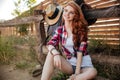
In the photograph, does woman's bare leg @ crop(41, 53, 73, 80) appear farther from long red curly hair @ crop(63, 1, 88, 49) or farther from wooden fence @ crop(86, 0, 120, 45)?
wooden fence @ crop(86, 0, 120, 45)

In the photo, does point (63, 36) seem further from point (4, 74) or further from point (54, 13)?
point (4, 74)

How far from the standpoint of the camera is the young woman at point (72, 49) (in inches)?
117

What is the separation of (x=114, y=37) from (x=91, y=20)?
254cm

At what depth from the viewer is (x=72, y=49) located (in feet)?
10.3

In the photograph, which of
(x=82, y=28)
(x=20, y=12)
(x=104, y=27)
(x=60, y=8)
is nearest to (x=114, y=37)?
(x=104, y=27)

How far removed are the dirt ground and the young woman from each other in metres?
1.76

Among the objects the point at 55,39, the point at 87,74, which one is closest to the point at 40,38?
the point at 55,39

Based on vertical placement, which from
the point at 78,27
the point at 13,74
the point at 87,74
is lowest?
the point at 13,74

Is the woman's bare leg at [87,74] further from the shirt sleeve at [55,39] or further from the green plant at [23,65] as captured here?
the green plant at [23,65]

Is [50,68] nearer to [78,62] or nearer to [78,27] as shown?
[78,62]

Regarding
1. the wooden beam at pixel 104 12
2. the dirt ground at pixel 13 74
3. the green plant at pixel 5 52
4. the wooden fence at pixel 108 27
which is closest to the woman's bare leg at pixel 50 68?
the wooden beam at pixel 104 12

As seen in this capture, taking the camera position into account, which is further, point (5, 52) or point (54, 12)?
point (5, 52)

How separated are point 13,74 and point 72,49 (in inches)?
103

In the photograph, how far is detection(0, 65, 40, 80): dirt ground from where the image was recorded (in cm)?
498
